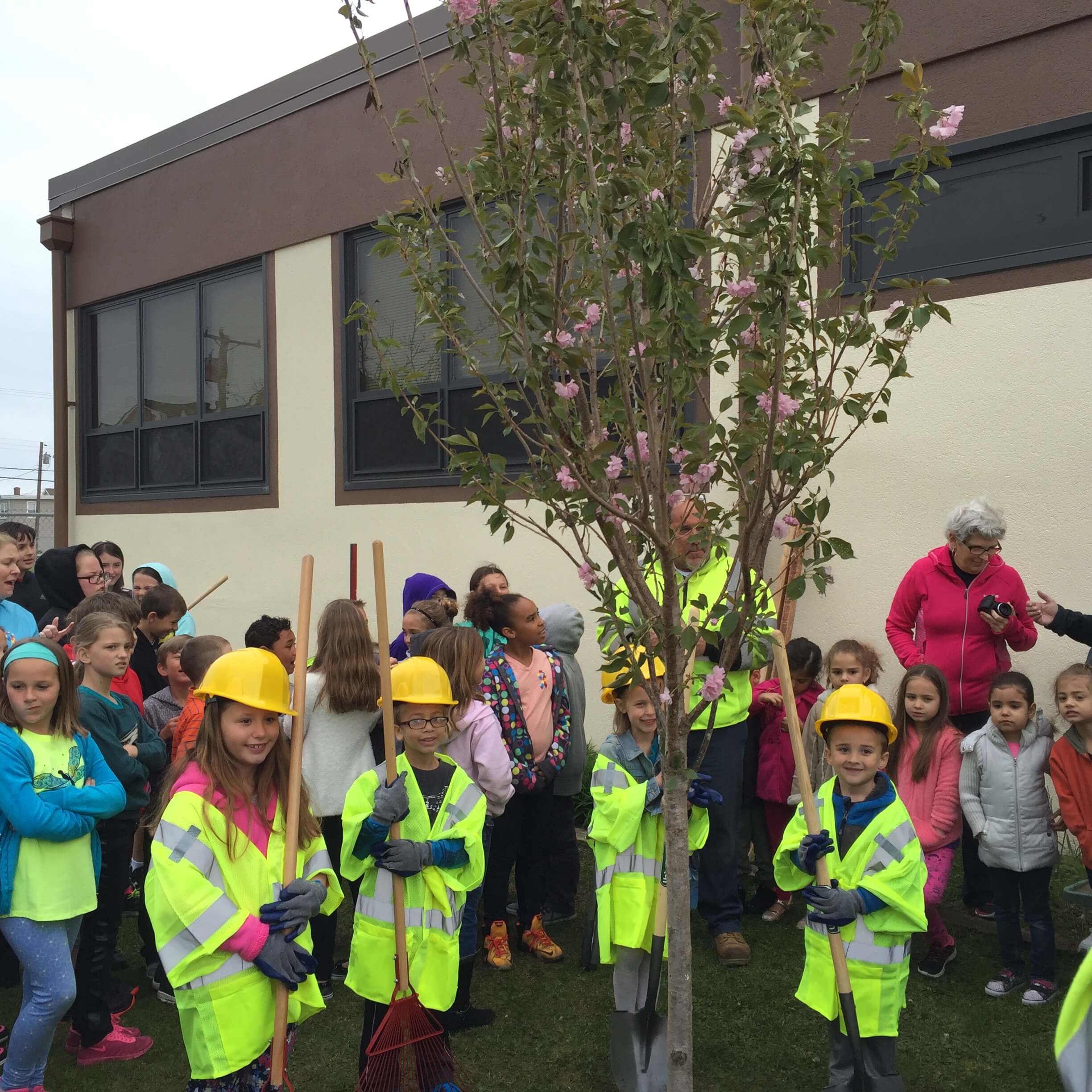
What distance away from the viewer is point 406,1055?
348 cm

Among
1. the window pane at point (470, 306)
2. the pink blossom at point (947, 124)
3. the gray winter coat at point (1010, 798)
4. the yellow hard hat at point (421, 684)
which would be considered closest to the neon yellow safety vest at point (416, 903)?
the yellow hard hat at point (421, 684)

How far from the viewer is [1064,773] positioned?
4703 millimetres

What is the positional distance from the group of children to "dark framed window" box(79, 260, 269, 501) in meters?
5.80

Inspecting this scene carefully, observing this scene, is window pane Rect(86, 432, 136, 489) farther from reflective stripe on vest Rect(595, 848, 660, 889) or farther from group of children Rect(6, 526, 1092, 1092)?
reflective stripe on vest Rect(595, 848, 660, 889)

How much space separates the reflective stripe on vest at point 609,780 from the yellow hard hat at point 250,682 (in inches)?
54.5

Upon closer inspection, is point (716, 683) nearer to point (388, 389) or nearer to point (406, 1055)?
point (406, 1055)

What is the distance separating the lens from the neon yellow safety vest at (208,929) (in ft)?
10.1

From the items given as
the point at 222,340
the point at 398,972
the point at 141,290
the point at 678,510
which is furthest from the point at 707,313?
the point at 141,290

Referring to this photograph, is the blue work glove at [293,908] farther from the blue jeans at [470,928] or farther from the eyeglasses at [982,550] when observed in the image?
the eyeglasses at [982,550]

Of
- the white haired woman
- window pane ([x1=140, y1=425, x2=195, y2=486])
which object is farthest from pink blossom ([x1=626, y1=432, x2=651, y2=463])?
window pane ([x1=140, y1=425, x2=195, y2=486])

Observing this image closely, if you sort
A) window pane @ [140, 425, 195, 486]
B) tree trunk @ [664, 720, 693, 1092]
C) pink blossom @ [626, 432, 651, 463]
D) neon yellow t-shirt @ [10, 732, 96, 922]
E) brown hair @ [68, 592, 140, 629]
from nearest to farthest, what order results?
pink blossom @ [626, 432, 651, 463], tree trunk @ [664, 720, 693, 1092], neon yellow t-shirt @ [10, 732, 96, 922], brown hair @ [68, 592, 140, 629], window pane @ [140, 425, 195, 486]

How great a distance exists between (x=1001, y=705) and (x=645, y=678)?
7.85 feet

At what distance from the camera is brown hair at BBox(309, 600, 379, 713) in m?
4.64

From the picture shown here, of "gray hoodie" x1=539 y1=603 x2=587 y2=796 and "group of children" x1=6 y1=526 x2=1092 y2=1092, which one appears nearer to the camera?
"group of children" x1=6 y1=526 x2=1092 y2=1092
